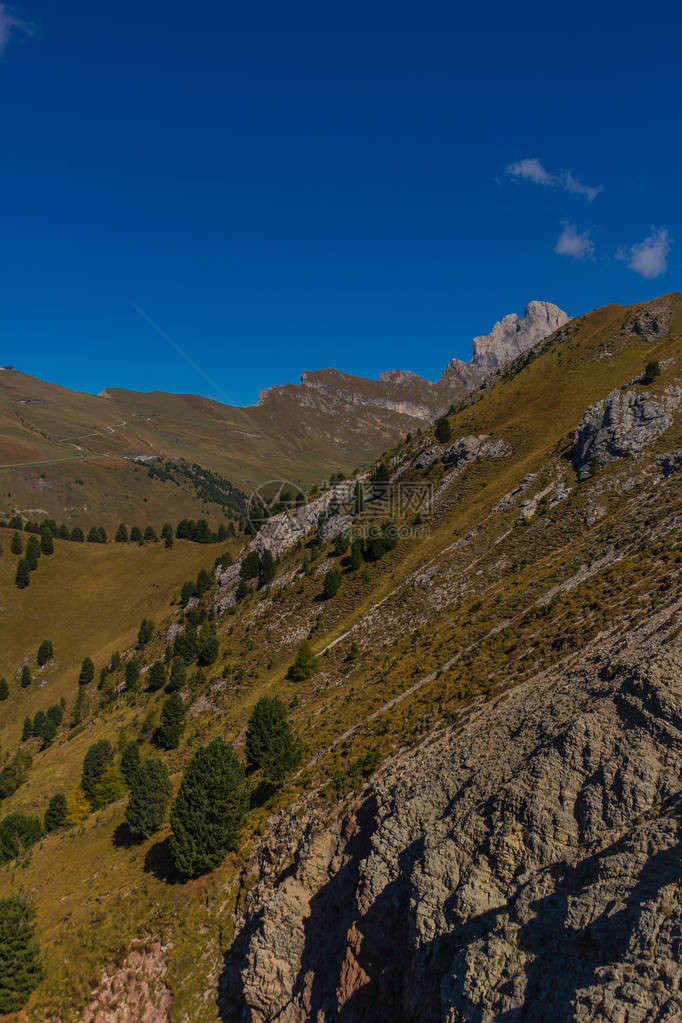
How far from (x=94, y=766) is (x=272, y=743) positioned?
39.4 metres

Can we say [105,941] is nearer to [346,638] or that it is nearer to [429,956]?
[429,956]

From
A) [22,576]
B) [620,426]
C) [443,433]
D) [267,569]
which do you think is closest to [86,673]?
[22,576]

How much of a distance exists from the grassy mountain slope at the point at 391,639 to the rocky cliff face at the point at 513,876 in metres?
4.01

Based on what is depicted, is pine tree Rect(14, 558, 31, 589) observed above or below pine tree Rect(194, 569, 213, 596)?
below

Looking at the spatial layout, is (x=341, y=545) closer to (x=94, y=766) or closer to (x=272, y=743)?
(x=94, y=766)

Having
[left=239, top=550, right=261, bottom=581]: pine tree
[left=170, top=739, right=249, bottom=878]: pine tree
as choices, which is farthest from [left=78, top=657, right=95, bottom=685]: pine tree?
[left=170, top=739, right=249, bottom=878]: pine tree

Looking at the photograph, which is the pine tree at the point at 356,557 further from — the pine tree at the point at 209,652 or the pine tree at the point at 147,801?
the pine tree at the point at 147,801

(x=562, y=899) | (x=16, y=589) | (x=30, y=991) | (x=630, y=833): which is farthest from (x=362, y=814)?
(x=16, y=589)

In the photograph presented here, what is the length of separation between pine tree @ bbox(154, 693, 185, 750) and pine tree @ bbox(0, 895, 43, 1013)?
117 feet

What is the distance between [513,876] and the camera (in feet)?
50.8

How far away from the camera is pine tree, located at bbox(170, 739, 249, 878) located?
2952cm

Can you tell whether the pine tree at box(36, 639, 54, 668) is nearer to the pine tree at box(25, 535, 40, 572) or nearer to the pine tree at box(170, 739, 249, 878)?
the pine tree at box(25, 535, 40, 572)

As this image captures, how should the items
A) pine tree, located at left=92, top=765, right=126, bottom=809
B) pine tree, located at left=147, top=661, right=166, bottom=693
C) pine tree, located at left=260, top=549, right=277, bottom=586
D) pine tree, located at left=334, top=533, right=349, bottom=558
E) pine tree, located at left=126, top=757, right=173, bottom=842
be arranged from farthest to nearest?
pine tree, located at left=260, top=549, right=277, bottom=586 < pine tree, located at left=147, top=661, right=166, bottom=693 < pine tree, located at left=334, top=533, right=349, bottom=558 < pine tree, located at left=92, top=765, right=126, bottom=809 < pine tree, located at left=126, top=757, right=173, bottom=842

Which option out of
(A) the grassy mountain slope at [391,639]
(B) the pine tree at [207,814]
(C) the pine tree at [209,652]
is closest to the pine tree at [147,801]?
(A) the grassy mountain slope at [391,639]
